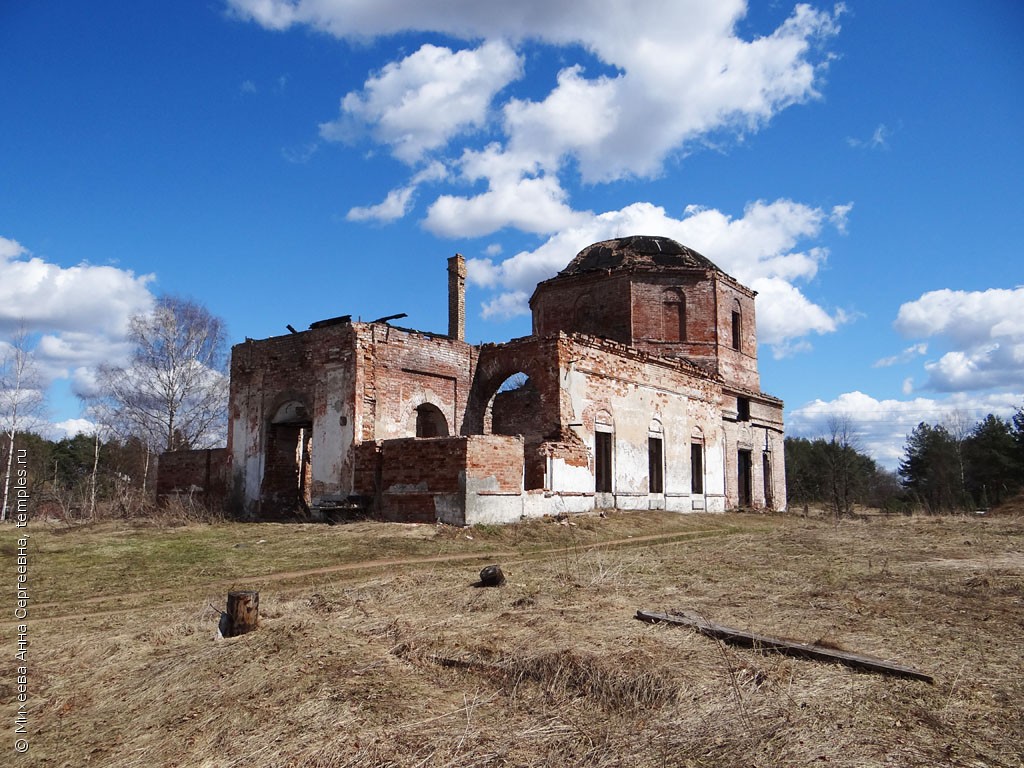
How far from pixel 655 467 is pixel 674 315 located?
8.50m

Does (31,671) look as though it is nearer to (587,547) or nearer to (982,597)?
(982,597)

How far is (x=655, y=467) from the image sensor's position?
22641mm

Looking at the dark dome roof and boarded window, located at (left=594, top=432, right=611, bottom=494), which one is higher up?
the dark dome roof

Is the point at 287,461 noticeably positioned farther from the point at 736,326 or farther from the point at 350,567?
the point at 736,326

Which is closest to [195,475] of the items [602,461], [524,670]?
[602,461]

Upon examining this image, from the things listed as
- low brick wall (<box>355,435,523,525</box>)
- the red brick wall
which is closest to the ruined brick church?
low brick wall (<box>355,435,523,525</box>)

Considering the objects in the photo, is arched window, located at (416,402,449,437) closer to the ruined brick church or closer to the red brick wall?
the ruined brick church

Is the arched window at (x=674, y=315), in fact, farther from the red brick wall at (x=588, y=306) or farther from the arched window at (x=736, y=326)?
the arched window at (x=736, y=326)

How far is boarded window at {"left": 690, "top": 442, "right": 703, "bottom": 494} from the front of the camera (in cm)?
2466

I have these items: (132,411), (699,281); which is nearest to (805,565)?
(699,281)

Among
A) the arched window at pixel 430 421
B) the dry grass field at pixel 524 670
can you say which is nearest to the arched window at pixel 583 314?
the arched window at pixel 430 421

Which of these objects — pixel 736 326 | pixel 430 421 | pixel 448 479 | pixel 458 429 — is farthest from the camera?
pixel 736 326

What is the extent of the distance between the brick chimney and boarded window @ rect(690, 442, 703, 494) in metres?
8.60

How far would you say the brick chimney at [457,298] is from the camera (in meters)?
23.4
